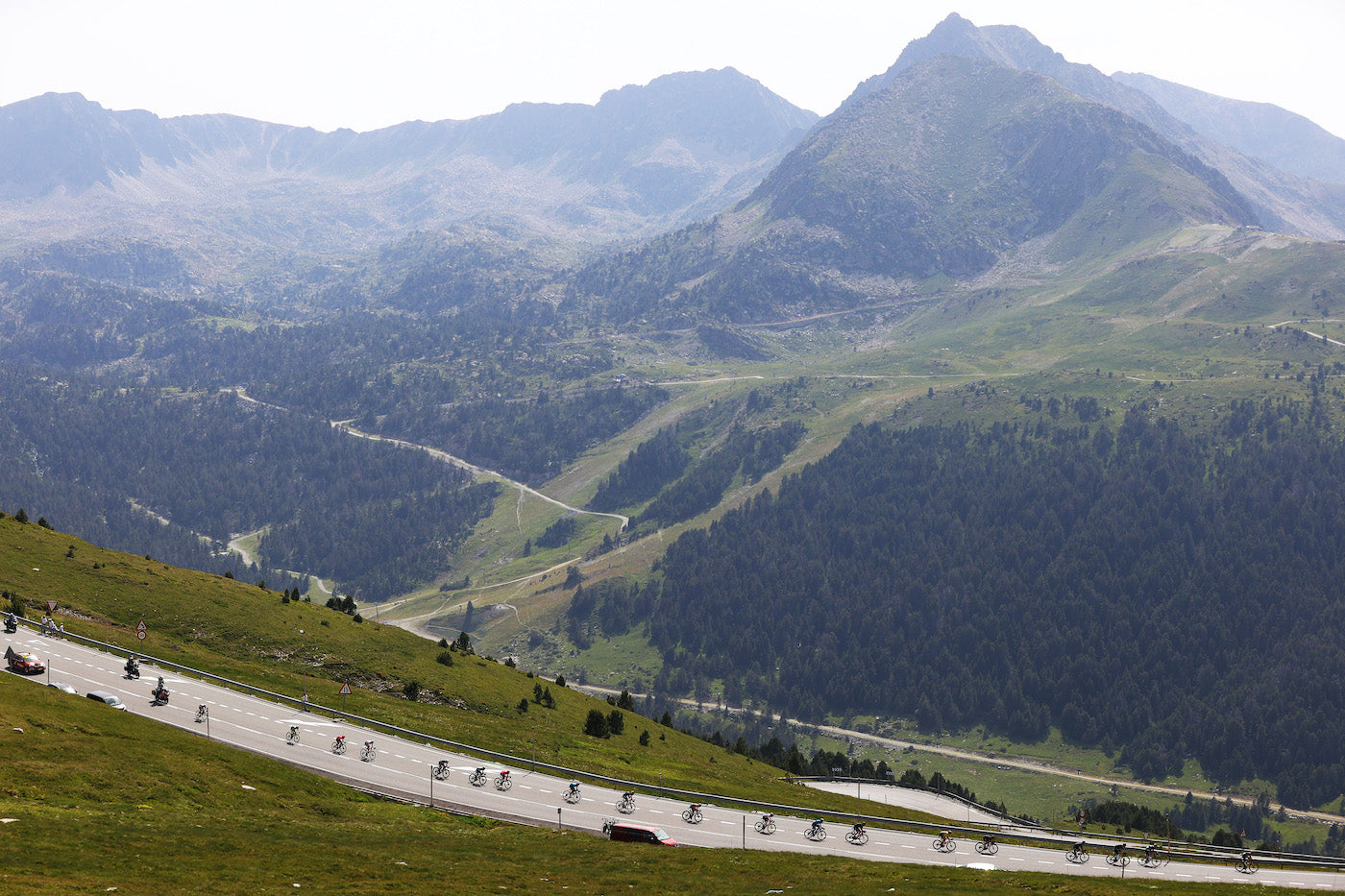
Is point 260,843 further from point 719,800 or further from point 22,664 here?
point 22,664

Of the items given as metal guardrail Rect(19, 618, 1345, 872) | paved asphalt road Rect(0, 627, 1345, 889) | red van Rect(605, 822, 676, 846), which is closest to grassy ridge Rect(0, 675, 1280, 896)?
red van Rect(605, 822, 676, 846)

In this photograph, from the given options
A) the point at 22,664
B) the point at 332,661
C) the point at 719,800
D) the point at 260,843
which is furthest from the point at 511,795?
the point at 22,664

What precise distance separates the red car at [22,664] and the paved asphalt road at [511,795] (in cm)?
129

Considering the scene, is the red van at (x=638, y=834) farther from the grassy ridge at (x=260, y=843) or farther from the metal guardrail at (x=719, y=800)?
the metal guardrail at (x=719, y=800)

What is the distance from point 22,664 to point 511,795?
45266 millimetres

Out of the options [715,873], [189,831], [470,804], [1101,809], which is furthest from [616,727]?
[1101,809]

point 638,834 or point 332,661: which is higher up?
point 332,661

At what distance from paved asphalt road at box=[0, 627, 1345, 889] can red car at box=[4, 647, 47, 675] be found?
Answer: 129 cm

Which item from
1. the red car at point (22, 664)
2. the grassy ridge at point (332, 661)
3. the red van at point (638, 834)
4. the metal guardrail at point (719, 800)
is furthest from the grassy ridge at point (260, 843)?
the grassy ridge at point (332, 661)

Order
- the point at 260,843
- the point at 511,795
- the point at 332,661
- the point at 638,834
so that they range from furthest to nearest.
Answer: the point at 332,661 → the point at 511,795 → the point at 638,834 → the point at 260,843

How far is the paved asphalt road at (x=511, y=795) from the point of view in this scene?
7606cm

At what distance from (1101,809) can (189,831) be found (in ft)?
554

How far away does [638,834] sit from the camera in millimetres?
70875

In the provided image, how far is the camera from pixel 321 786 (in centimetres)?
7275
